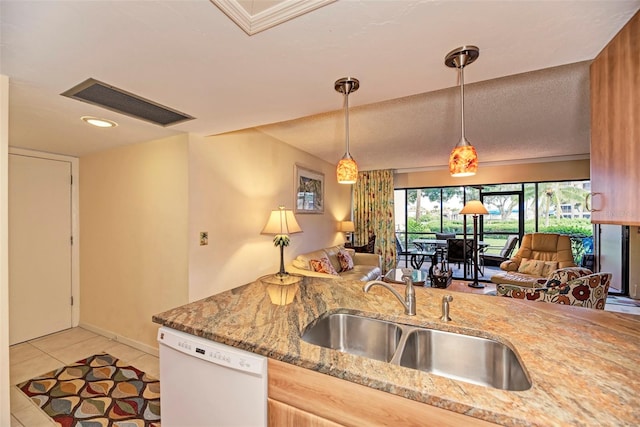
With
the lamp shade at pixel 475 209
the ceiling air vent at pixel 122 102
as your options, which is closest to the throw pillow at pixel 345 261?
the lamp shade at pixel 475 209

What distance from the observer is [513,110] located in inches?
106

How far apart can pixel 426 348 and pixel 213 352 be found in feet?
3.19

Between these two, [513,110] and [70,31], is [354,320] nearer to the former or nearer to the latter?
[70,31]

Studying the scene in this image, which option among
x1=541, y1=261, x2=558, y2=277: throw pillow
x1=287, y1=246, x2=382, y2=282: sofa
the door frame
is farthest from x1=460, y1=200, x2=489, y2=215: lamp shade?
the door frame

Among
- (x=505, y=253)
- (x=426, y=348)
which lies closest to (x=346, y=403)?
(x=426, y=348)

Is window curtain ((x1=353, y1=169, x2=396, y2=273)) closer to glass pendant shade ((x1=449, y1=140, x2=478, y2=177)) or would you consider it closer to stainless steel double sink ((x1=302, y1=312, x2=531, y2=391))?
stainless steel double sink ((x1=302, y1=312, x2=531, y2=391))

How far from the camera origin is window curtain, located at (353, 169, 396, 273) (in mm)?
5939

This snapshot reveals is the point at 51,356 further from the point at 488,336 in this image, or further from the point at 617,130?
the point at 617,130

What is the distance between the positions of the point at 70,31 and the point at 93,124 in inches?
55.1

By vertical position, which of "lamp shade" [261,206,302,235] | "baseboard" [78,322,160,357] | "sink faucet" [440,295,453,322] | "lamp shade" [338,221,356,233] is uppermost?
"lamp shade" [261,206,302,235]

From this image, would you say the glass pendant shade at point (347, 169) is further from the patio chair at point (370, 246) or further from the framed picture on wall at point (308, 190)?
the patio chair at point (370, 246)

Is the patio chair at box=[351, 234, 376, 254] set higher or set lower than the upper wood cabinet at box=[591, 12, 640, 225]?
lower

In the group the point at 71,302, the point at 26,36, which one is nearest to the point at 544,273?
the point at 26,36

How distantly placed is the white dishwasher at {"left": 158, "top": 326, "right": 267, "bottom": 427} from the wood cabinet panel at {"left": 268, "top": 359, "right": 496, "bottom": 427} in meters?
0.08
